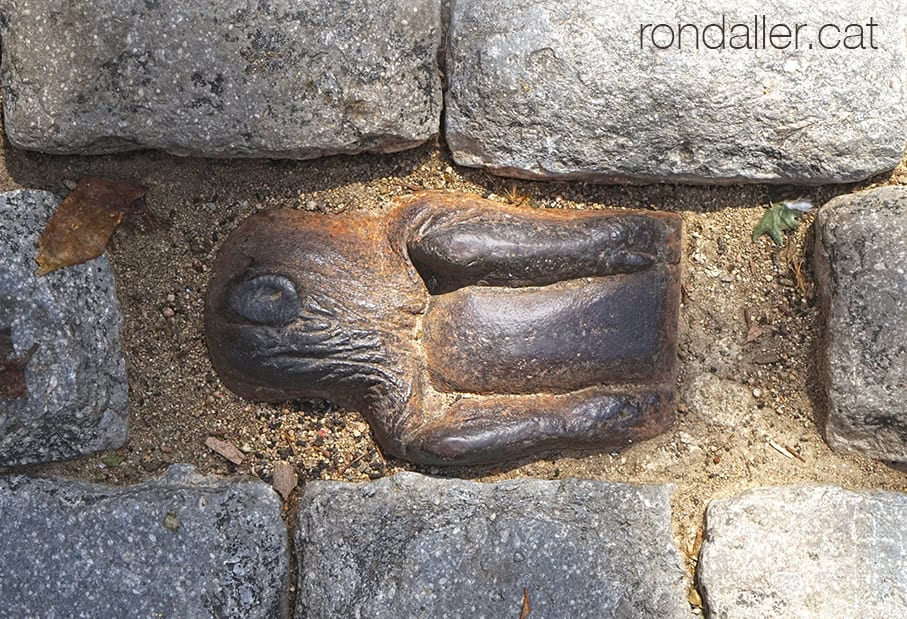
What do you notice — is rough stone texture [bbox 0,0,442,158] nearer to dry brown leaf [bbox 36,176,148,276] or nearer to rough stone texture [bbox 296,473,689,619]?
dry brown leaf [bbox 36,176,148,276]

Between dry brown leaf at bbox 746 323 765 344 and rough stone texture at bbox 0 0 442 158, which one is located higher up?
rough stone texture at bbox 0 0 442 158

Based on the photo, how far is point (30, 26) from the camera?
1518mm

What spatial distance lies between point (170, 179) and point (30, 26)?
341 millimetres

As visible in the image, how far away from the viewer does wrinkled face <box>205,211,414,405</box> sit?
1560mm

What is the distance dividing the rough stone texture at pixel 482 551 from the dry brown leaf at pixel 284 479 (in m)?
0.06

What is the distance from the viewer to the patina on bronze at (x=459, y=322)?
158 cm

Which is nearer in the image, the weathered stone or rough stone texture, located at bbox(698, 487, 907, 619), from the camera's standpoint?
Result: rough stone texture, located at bbox(698, 487, 907, 619)

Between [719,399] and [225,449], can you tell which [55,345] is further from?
[719,399]

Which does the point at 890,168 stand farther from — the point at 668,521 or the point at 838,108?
the point at 668,521

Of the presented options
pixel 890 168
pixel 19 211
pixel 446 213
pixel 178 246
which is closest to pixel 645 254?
pixel 446 213

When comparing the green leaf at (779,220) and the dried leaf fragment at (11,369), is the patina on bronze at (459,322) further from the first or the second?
the dried leaf fragment at (11,369)

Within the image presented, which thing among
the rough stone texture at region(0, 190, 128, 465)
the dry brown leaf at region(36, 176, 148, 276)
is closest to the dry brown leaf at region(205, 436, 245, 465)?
the rough stone texture at region(0, 190, 128, 465)

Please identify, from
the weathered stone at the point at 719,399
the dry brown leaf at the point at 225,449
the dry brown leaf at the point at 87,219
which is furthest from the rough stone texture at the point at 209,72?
the weathered stone at the point at 719,399

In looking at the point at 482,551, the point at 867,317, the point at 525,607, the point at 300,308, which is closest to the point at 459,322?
the point at 300,308
